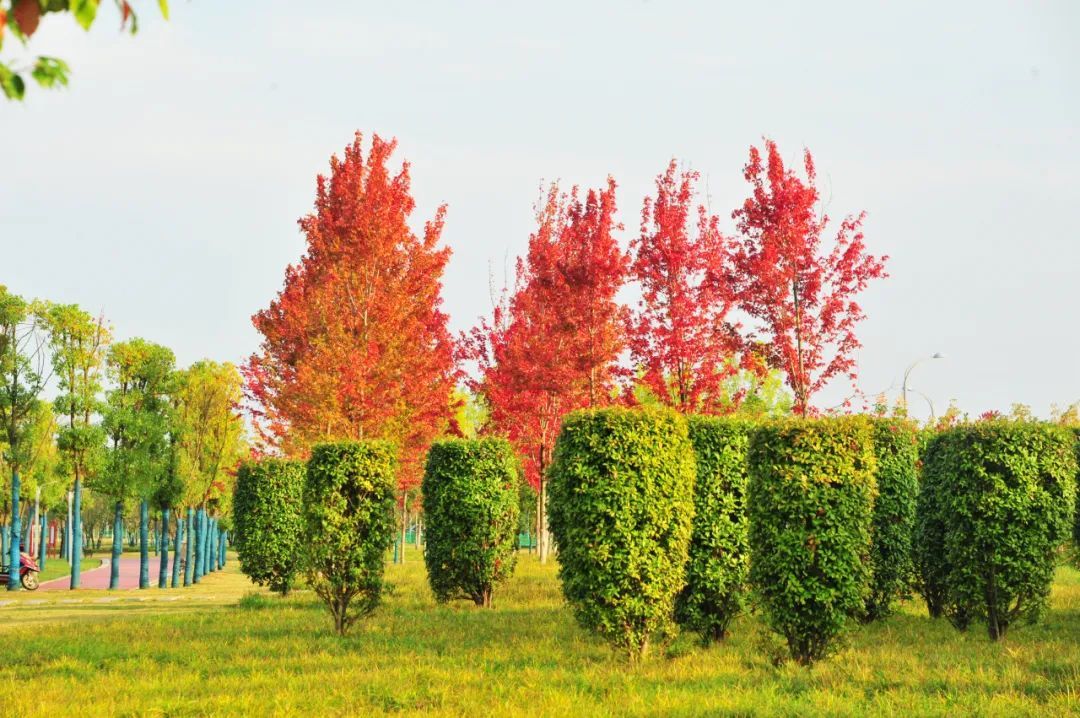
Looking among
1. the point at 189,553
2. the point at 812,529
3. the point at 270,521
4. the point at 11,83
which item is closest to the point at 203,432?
the point at 189,553

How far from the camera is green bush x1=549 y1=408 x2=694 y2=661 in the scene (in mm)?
11844

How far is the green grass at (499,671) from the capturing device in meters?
9.44

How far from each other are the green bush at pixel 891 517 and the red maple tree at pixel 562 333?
874 centimetres

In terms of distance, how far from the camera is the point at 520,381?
26.5 meters

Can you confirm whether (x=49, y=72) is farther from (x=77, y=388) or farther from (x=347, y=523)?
(x=77, y=388)

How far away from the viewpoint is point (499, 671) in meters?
11.2

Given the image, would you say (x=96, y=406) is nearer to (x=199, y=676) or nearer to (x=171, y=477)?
(x=171, y=477)

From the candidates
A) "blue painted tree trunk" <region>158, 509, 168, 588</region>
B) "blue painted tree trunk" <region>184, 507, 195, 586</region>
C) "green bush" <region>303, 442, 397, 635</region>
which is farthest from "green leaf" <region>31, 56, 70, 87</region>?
"blue painted tree trunk" <region>184, 507, 195, 586</region>

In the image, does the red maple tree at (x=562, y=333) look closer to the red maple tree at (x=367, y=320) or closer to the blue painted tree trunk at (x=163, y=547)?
the red maple tree at (x=367, y=320)

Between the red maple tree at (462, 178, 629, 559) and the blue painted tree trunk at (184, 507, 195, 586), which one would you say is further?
the blue painted tree trunk at (184, 507, 195, 586)

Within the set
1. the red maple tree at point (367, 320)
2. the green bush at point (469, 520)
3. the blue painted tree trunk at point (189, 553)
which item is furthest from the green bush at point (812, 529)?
the blue painted tree trunk at point (189, 553)

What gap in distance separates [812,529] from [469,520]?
8.71m

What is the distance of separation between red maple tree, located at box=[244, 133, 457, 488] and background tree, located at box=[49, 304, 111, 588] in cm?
668

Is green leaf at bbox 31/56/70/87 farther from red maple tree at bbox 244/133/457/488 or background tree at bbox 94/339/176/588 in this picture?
background tree at bbox 94/339/176/588
